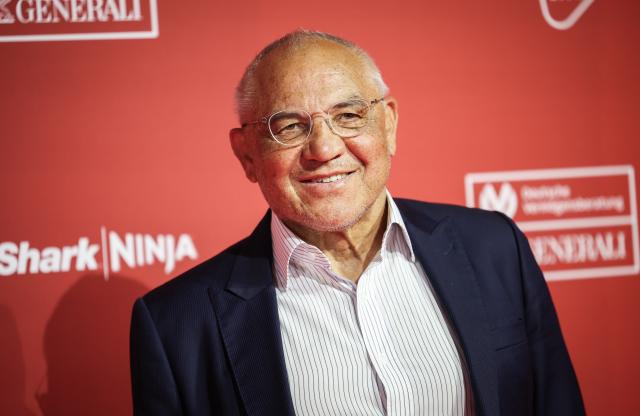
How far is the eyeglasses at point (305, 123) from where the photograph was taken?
5.12 feet

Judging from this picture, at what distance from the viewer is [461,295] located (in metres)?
1.62

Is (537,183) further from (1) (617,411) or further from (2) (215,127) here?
(2) (215,127)

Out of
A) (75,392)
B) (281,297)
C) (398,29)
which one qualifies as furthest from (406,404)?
(398,29)

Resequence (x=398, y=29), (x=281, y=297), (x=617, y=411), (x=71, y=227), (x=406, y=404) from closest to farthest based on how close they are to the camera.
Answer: (x=406, y=404) → (x=281, y=297) → (x=71, y=227) → (x=398, y=29) → (x=617, y=411)

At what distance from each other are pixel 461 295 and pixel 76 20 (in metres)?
1.70

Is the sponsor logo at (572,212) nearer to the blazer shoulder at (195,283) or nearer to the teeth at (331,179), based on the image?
the teeth at (331,179)

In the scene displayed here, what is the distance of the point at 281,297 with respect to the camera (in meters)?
1.67

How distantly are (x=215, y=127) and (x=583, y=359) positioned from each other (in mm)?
1824

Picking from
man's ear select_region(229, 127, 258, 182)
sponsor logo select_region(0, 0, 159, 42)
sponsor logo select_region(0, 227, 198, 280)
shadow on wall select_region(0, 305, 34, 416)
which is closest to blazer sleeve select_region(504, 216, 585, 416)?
man's ear select_region(229, 127, 258, 182)

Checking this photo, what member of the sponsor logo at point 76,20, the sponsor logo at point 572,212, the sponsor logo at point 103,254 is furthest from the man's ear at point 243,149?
the sponsor logo at point 572,212

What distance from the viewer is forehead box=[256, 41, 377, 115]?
1.56 metres

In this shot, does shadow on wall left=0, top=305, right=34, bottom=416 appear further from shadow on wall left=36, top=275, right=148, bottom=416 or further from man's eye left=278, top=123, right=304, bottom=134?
man's eye left=278, top=123, right=304, bottom=134

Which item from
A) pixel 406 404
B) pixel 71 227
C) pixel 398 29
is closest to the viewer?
pixel 406 404

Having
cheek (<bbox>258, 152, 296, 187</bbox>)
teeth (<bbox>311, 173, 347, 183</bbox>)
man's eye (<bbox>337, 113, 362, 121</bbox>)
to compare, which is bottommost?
teeth (<bbox>311, 173, 347, 183</bbox>)
